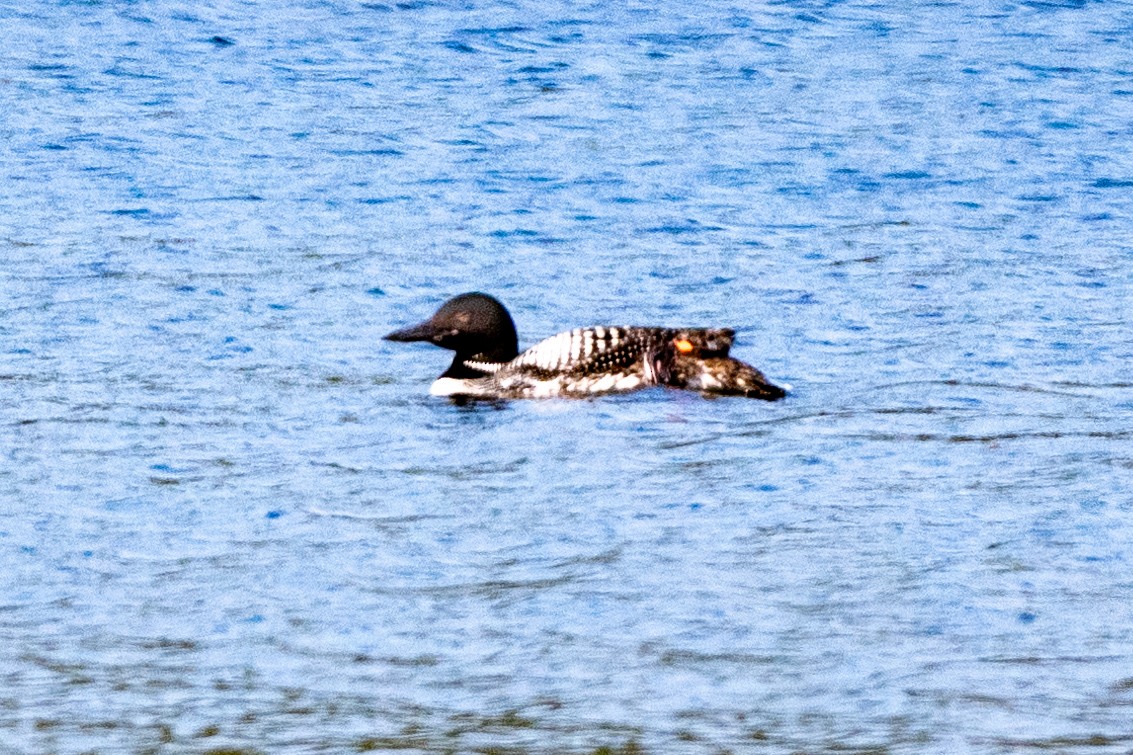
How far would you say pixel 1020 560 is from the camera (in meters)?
7.07

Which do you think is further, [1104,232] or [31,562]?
[1104,232]

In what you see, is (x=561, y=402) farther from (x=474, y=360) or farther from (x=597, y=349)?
(x=474, y=360)

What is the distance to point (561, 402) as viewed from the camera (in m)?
9.24

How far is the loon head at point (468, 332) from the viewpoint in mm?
9469

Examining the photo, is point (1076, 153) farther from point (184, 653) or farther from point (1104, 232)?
point (184, 653)

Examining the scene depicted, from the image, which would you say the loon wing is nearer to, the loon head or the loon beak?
the loon head

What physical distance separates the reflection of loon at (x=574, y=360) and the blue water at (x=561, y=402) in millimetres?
113

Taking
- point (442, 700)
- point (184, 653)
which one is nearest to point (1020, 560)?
point (442, 700)

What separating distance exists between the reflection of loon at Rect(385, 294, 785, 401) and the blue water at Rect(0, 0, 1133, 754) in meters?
0.11

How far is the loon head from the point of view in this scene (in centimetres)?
947

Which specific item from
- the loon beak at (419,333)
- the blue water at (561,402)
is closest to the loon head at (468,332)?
the loon beak at (419,333)

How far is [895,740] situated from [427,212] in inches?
274

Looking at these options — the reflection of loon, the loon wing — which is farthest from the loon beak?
the loon wing

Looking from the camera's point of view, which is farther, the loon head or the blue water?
the loon head
